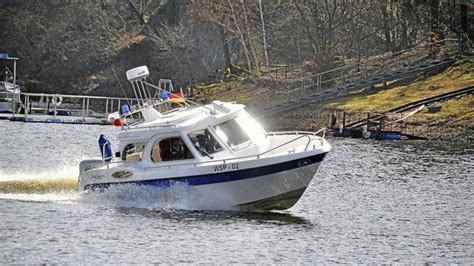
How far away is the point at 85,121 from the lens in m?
81.9

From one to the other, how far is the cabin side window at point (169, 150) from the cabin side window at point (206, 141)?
0.47 metres

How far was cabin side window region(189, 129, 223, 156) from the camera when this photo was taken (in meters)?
34.2

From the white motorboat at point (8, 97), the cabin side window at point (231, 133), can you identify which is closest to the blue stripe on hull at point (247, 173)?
the cabin side window at point (231, 133)

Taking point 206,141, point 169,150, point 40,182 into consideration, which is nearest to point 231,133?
point 206,141

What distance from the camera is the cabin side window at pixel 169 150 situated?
112 feet

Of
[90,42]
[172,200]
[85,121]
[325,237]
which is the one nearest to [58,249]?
[172,200]

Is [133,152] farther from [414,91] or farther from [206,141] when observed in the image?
[414,91]

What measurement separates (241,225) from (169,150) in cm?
363

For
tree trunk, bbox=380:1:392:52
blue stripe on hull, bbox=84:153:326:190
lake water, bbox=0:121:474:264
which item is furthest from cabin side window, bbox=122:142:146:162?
tree trunk, bbox=380:1:392:52

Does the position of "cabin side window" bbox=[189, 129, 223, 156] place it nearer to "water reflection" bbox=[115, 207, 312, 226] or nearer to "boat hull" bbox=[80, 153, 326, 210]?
"boat hull" bbox=[80, 153, 326, 210]

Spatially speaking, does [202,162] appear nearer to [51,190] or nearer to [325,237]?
[325,237]

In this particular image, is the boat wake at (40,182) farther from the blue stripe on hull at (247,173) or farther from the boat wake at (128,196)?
the blue stripe on hull at (247,173)

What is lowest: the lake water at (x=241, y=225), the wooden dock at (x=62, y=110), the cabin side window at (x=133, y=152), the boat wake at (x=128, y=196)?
the lake water at (x=241, y=225)

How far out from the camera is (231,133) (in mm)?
34750
